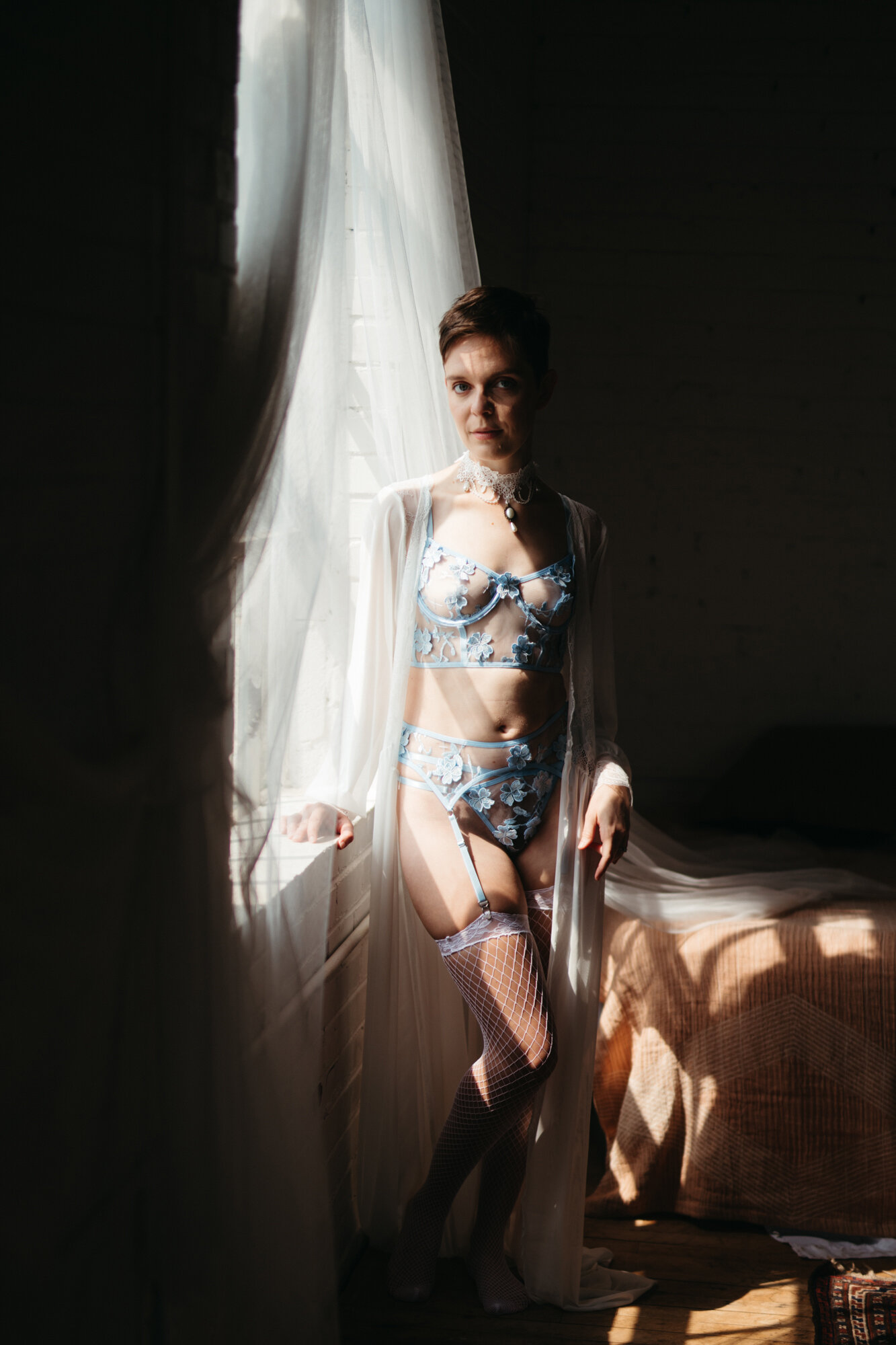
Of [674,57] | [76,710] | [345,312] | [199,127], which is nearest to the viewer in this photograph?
[76,710]

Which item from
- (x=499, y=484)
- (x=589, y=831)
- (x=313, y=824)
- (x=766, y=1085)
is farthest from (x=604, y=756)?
(x=766, y=1085)

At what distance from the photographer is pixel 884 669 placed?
13.9 ft

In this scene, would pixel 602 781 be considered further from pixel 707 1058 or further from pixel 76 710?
pixel 76 710

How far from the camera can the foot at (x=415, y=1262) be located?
217 centimetres

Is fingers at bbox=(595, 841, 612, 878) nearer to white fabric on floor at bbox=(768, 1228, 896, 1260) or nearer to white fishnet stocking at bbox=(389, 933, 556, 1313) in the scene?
white fishnet stocking at bbox=(389, 933, 556, 1313)

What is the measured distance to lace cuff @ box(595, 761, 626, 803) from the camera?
207cm

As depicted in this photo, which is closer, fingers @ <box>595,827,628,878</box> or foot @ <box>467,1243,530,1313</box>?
fingers @ <box>595,827,628,878</box>

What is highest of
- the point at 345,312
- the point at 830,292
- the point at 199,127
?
the point at 830,292

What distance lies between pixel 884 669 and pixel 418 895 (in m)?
2.81

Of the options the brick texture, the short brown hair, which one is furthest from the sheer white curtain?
the brick texture

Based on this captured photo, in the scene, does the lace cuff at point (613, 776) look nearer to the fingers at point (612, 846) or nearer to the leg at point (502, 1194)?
the fingers at point (612, 846)

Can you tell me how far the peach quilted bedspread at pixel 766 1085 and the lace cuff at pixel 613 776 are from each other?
0.81 meters

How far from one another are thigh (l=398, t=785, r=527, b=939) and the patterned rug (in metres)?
1.03

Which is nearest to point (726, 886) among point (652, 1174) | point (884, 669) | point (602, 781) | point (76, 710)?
point (652, 1174)
